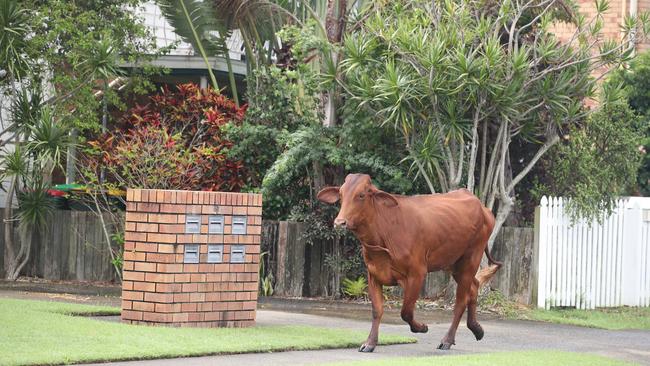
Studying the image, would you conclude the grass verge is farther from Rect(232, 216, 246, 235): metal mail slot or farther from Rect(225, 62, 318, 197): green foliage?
Rect(232, 216, 246, 235): metal mail slot

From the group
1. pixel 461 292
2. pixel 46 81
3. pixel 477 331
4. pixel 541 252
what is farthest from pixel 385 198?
pixel 46 81

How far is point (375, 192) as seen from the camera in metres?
A: 11.8

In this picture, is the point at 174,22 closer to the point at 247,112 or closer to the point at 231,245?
the point at 247,112

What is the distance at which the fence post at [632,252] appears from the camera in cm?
1845

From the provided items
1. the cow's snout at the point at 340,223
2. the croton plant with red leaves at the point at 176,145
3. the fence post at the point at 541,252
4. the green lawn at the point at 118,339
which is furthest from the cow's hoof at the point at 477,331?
the croton plant with red leaves at the point at 176,145

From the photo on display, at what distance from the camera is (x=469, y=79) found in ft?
53.7

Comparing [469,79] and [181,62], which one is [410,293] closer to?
[469,79]

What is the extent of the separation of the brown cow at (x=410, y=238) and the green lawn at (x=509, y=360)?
84 cm

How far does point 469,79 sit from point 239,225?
4742mm

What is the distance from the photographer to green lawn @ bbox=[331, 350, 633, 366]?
10.4 meters

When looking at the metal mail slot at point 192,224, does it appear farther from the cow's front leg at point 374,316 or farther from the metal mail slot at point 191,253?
the cow's front leg at point 374,316

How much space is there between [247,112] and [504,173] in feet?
14.5

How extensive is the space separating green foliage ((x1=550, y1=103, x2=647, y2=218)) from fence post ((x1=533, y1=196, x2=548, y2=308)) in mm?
1154

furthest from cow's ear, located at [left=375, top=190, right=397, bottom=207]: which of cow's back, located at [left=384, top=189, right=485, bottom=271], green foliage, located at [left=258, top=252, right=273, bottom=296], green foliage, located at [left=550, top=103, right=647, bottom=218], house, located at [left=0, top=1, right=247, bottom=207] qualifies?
house, located at [left=0, top=1, right=247, bottom=207]
